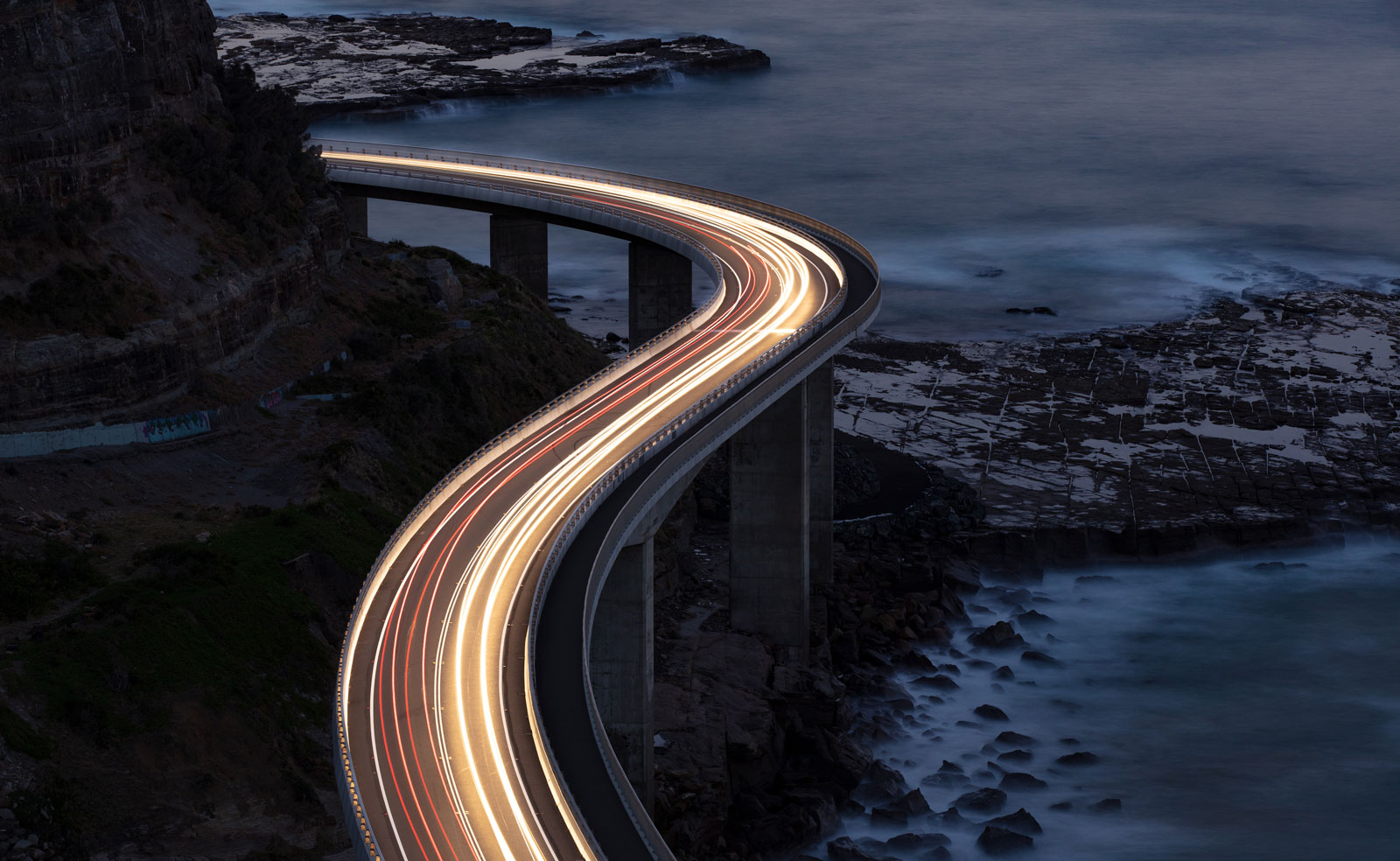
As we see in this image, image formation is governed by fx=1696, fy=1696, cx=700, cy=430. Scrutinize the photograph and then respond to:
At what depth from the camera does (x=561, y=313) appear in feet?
391

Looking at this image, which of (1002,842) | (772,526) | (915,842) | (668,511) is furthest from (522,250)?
(1002,842)

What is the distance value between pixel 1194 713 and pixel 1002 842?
1407cm

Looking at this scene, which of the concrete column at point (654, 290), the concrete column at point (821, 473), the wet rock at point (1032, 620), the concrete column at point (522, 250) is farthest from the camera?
the concrete column at point (522, 250)

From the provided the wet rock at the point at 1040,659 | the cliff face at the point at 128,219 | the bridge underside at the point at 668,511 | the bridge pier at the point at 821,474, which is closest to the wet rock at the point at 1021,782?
the wet rock at the point at 1040,659

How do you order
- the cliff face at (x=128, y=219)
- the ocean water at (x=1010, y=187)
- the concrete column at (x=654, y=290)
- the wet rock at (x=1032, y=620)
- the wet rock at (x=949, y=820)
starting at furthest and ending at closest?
the ocean water at (x=1010, y=187)
the concrete column at (x=654, y=290)
the wet rock at (x=1032, y=620)
the cliff face at (x=128, y=219)
the wet rock at (x=949, y=820)

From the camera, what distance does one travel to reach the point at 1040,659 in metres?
71.1

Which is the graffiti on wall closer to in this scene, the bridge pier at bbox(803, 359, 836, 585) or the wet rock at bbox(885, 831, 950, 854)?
the bridge pier at bbox(803, 359, 836, 585)

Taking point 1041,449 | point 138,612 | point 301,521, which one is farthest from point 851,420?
point 138,612

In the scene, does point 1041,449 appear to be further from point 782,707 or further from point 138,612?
point 138,612

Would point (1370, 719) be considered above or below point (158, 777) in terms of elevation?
below

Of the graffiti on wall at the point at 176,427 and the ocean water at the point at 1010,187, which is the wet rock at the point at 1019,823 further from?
the ocean water at the point at 1010,187

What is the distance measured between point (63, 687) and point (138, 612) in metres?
4.35

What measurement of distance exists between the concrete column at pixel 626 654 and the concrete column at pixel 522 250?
2073 inches

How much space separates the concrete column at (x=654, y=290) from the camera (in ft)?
308
